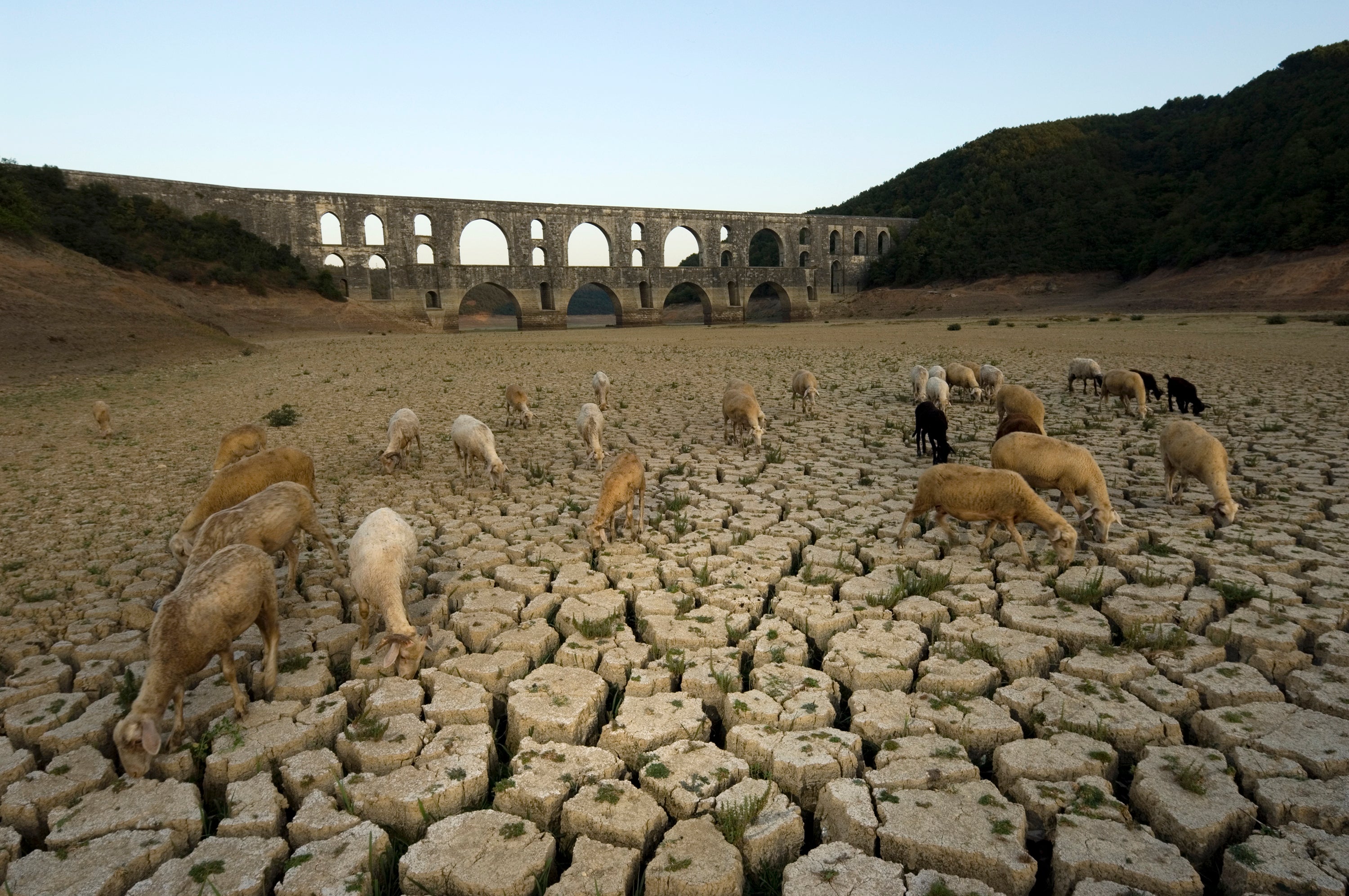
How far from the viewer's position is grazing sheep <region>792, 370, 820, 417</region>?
11.2 meters

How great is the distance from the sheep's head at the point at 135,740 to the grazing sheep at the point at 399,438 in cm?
516

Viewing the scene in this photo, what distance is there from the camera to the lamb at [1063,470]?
527 centimetres

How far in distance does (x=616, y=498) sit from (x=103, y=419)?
9448 millimetres

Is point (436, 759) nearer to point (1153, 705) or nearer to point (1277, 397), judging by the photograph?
point (1153, 705)

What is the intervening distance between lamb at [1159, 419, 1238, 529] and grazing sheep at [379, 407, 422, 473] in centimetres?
759

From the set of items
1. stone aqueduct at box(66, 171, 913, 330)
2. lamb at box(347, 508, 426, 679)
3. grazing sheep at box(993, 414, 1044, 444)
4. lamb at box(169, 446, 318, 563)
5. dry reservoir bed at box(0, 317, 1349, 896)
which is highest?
stone aqueduct at box(66, 171, 913, 330)

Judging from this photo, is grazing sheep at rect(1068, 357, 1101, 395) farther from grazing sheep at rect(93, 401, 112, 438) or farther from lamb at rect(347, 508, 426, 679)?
grazing sheep at rect(93, 401, 112, 438)

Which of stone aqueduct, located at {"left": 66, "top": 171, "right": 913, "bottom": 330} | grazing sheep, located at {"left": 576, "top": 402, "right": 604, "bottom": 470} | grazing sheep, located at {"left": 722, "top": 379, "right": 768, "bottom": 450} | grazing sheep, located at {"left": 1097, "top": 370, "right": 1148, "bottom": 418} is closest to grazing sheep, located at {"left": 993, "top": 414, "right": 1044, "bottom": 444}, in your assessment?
grazing sheep, located at {"left": 722, "top": 379, "right": 768, "bottom": 450}

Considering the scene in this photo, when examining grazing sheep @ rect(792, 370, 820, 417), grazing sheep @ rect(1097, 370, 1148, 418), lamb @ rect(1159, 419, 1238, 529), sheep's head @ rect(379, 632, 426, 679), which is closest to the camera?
sheep's head @ rect(379, 632, 426, 679)

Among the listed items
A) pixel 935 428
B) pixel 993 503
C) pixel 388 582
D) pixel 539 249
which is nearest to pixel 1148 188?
pixel 539 249

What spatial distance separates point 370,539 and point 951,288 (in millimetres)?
56997

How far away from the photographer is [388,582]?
3.98 m

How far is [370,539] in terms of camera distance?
4.20m

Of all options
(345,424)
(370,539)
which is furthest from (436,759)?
(345,424)
